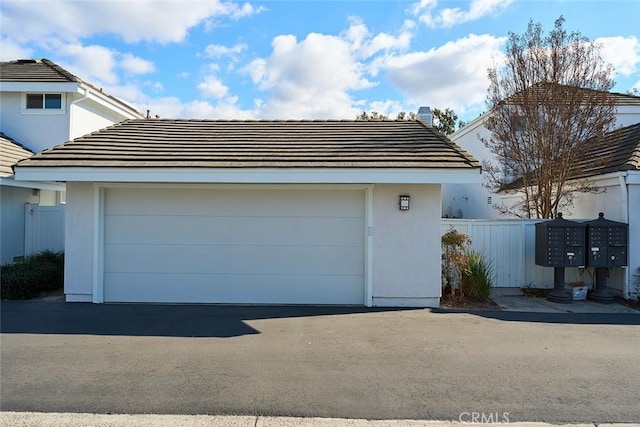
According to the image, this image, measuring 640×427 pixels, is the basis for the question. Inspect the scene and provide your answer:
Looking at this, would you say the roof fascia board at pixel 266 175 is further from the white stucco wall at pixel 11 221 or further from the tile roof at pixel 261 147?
the white stucco wall at pixel 11 221

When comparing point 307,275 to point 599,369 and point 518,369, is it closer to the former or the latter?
point 518,369

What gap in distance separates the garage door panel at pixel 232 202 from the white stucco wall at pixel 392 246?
1.63ft

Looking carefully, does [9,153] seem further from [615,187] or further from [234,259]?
[615,187]

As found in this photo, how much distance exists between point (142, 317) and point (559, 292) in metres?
8.25

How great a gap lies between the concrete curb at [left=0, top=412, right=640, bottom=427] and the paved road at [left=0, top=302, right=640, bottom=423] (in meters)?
0.10

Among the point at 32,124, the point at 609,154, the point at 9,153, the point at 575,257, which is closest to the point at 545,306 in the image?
the point at 575,257

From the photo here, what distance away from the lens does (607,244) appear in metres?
8.66

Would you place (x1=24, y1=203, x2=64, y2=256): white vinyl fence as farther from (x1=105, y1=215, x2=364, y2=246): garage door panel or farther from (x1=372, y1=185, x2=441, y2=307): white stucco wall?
(x1=372, y1=185, x2=441, y2=307): white stucco wall

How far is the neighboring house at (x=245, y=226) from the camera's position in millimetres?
7898

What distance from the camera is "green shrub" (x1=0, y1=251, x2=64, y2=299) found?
8250mm

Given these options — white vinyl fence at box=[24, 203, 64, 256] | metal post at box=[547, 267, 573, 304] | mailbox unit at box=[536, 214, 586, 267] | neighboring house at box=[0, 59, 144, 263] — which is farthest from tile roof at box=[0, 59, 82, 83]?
metal post at box=[547, 267, 573, 304]

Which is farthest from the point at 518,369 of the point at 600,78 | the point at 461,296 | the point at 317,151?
the point at 600,78

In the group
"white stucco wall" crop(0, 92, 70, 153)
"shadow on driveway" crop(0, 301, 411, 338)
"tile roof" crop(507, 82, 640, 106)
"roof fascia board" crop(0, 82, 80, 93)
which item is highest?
"roof fascia board" crop(0, 82, 80, 93)

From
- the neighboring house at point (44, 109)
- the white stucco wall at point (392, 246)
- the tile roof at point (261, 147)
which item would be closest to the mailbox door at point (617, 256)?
the tile roof at point (261, 147)
